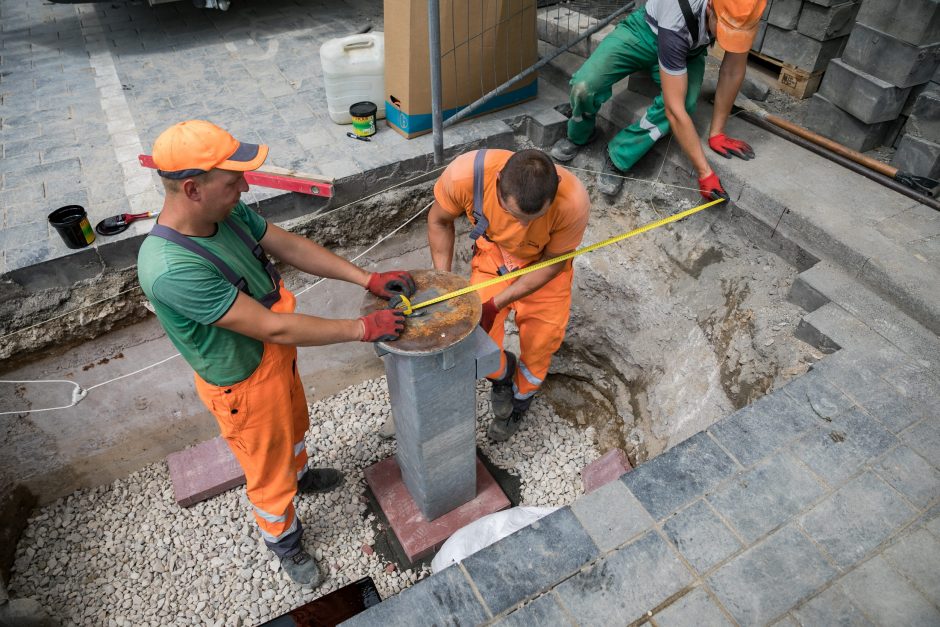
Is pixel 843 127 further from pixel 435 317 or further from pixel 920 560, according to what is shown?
pixel 435 317

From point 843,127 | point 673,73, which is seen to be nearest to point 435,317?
point 673,73

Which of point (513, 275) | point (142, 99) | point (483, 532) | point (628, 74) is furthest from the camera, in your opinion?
point (142, 99)

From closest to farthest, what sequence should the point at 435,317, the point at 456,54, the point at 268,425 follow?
1. the point at 435,317
2. the point at 268,425
3. the point at 456,54

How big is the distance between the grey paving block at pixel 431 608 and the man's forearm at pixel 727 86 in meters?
3.50

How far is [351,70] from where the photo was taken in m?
4.72

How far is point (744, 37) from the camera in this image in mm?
3711

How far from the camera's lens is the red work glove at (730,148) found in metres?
4.08

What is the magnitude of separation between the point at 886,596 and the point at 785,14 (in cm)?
470

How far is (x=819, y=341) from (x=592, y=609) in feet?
6.37

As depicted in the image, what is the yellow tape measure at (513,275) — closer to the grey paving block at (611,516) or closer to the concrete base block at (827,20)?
the grey paving block at (611,516)

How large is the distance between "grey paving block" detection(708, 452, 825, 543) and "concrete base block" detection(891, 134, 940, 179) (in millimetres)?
2489

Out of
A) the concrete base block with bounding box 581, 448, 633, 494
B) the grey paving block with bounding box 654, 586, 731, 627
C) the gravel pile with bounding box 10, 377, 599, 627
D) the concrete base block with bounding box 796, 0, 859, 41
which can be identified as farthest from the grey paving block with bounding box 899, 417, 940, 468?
the concrete base block with bounding box 796, 0, 859, 41

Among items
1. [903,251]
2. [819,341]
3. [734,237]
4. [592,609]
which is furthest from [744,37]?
[592,609]

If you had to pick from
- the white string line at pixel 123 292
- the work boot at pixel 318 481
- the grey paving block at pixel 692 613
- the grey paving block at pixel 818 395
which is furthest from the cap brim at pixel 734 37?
the work boot at pixel 318 481
